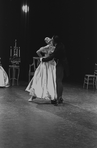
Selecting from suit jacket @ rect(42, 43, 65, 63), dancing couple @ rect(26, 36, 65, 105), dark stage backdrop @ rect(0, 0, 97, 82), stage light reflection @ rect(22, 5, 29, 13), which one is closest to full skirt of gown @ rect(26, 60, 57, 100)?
dancing couple @ rect(26, 36, 65, 105)

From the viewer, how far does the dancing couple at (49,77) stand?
627cm

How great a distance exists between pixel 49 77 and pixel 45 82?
5.3 inches

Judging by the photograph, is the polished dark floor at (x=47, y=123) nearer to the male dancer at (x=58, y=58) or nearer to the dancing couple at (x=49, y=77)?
the dancing couple at (x=49, y=77)

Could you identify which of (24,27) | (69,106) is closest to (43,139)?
(69,106)

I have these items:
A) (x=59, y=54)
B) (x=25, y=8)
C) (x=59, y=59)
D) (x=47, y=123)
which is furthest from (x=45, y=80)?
(x=25, y=8)

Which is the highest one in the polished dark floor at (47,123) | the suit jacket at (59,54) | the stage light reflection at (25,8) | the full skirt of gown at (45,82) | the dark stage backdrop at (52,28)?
the stage light reflection at (25,8)

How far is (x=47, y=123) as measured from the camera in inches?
179

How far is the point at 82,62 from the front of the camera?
452 inches

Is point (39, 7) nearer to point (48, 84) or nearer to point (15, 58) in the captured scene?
point (15, 58)

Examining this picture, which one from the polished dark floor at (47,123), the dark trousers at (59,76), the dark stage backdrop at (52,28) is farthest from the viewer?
the dark stage backdrop at (52,28)

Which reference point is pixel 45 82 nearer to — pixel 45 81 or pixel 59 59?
pixel 45 81

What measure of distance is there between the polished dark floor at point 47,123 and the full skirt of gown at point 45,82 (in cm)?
20

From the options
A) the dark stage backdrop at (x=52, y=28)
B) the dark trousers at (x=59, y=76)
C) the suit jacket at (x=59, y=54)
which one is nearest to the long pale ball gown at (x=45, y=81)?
the dark trousers at (x=59, y=76)

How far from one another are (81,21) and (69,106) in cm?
574
